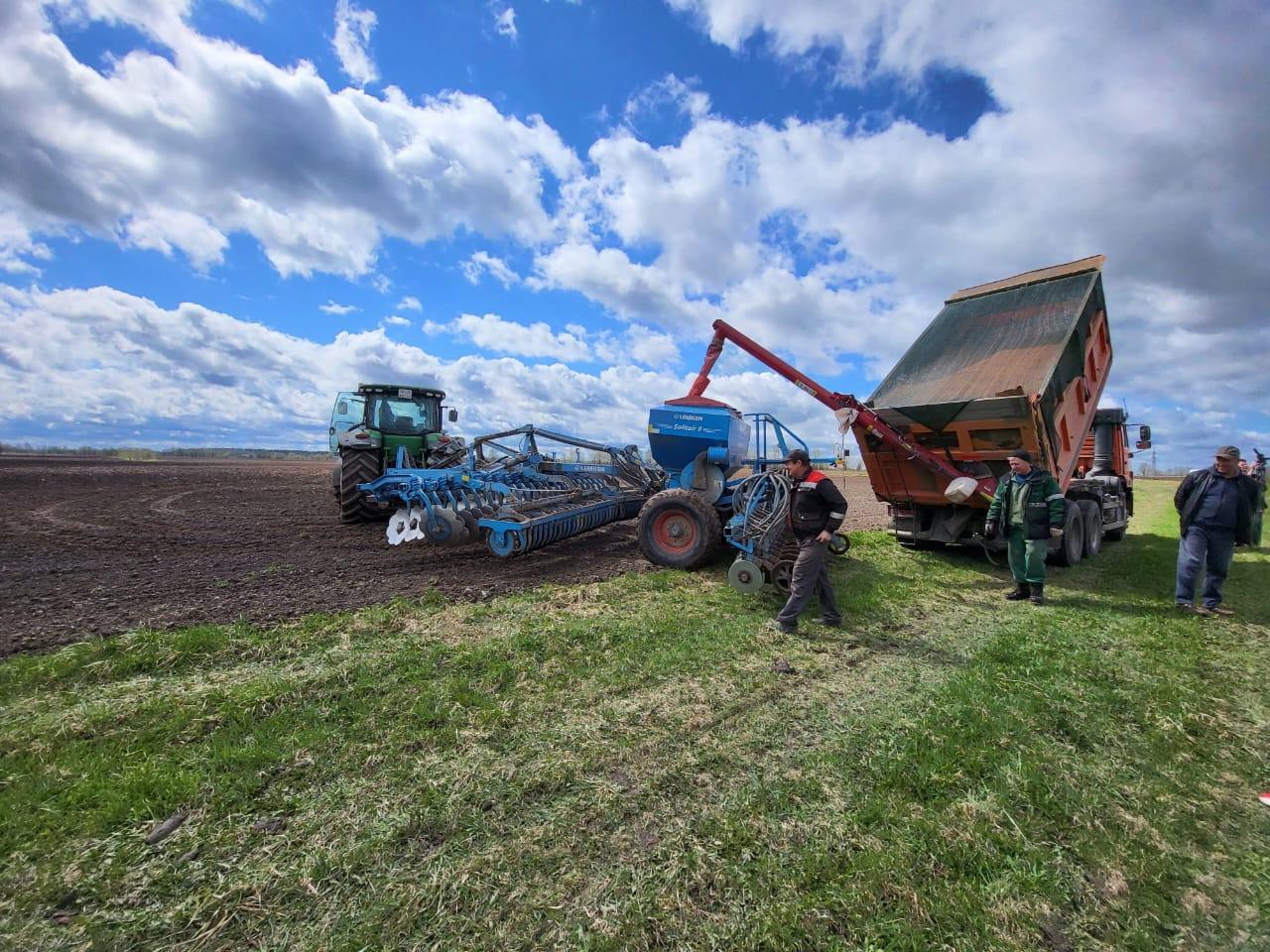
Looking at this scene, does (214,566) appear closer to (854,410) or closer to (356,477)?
(356,477)

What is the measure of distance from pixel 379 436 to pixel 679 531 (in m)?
6.23

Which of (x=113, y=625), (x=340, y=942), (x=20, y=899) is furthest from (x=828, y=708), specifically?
(x=113, y=625)

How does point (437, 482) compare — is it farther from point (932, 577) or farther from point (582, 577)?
point (932, 577)

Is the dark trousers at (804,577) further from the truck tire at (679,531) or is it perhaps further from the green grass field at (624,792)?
Result: the truck tire at (679,531)

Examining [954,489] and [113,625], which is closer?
[113,625]

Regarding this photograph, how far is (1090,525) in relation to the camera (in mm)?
9141

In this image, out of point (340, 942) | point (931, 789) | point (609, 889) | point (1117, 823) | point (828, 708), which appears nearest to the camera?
point (340, 942)

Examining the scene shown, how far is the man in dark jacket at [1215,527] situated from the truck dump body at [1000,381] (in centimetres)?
144

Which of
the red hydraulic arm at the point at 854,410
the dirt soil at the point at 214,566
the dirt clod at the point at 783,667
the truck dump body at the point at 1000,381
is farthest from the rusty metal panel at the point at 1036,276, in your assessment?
the dirt clod at the point at 783,667

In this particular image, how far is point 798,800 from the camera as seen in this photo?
2.56m

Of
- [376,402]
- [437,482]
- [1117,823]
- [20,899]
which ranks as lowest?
[20,899]

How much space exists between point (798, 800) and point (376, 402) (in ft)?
33.8

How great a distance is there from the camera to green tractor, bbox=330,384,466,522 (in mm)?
9664

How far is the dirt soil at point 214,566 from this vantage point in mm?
4836
